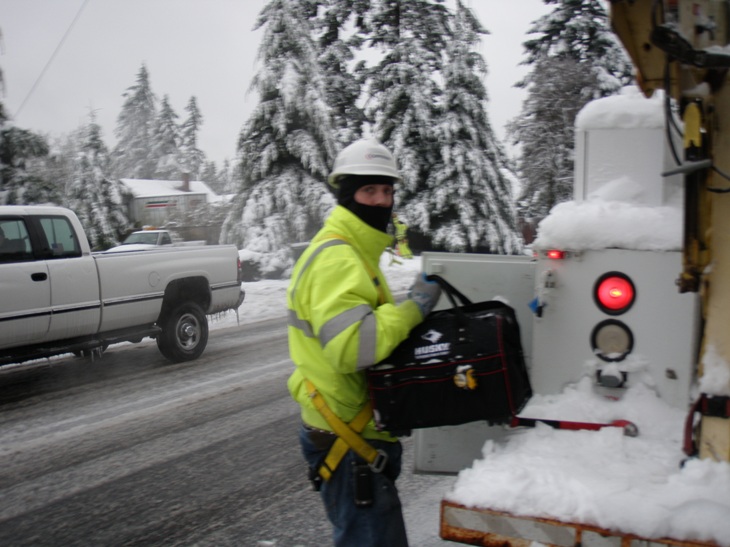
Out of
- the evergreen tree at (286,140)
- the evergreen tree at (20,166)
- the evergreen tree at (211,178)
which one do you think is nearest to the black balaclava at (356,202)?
the evergreen tree at (286,140)

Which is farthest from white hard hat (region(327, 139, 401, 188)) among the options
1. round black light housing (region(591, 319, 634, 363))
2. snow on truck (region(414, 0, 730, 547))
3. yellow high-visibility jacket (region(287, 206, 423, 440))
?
round black light housing (region(591, 319, 634, 363))

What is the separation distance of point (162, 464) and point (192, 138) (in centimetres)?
8272

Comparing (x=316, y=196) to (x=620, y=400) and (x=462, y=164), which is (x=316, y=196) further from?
(x=620, y=400)

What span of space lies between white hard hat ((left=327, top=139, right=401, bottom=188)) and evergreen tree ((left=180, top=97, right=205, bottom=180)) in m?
81.7

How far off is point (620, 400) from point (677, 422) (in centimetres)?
25

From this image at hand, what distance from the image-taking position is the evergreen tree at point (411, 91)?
994 inches

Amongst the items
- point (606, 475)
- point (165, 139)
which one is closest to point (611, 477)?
point (606, 475)

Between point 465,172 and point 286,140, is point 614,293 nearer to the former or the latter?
point 286,140

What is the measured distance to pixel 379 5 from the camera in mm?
27406

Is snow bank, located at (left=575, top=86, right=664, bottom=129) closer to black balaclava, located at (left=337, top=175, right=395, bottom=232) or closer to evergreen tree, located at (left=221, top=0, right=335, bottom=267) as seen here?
black balaclava, located at (left=337, top=175, right=395, bottom=232)

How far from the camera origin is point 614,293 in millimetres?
3053

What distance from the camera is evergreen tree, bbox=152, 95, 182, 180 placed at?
75.8 m

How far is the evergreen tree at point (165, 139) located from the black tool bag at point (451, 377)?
7665 cm

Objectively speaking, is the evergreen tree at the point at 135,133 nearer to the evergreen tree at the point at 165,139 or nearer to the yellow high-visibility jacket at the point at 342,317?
the evergreen tree at the point at 165,139
